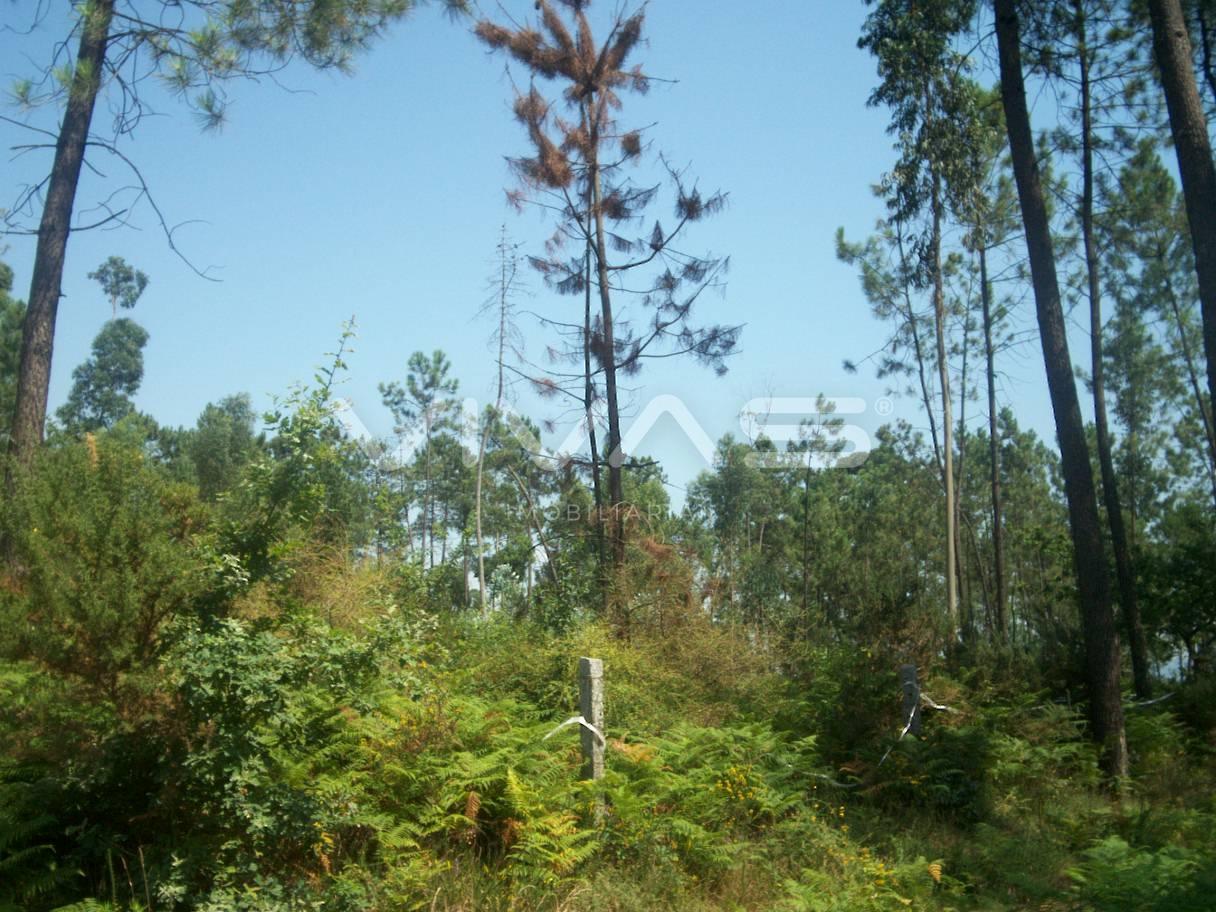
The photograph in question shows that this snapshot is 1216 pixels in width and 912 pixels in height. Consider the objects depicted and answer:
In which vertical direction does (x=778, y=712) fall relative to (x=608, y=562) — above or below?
below

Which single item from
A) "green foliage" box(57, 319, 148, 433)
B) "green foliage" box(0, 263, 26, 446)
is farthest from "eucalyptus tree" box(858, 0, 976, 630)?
"green foliage" box(57, 319, 148, 433)

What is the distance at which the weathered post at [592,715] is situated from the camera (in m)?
7.59

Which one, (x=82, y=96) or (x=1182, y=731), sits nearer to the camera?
(x=82, y=96)

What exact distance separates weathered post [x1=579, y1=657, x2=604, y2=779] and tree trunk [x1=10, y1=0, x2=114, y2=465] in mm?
5502

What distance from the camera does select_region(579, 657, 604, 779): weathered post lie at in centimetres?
759

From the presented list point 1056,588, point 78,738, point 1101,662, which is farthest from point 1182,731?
point 78,738

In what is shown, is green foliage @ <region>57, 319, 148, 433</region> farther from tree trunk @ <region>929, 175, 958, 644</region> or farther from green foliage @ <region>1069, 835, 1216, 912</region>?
green foliage @ <region>1069, 835, 1216, 912</region>

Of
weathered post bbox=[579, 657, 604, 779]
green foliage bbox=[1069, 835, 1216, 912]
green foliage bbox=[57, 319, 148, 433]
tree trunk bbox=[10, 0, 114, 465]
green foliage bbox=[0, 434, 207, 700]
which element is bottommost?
green foliage bbox=[1069, 835, 1216, 912]

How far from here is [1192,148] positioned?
879 cm

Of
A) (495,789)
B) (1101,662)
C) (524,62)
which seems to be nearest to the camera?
(495,789)

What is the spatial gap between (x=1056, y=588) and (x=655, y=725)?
1341 cm

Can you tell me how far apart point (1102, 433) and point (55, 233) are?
1555 cm

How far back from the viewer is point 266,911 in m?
5.53

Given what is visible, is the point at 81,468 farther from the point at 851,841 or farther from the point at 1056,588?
the point at 1056,588
